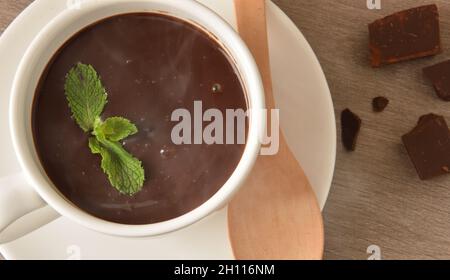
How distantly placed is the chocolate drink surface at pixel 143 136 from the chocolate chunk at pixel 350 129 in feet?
1.05

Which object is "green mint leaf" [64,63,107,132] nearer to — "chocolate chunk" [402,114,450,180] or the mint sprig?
the mint sprig

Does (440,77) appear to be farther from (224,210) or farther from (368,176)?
(224,210)

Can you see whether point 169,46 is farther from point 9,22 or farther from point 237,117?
point 9,22

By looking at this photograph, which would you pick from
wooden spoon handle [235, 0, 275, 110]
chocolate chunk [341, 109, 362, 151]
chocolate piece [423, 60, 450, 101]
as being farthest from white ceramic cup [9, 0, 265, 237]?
chocolate piece [423, 60, 450, 101]

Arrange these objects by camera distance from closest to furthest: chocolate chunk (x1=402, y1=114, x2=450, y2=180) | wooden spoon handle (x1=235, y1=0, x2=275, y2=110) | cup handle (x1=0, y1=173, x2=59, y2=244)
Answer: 1. cup handle (x1=0, y1=173, x2=59, y2=244)
2. wooden spoon handle (x1=235, y1=0, x2=275, y2=110)
3. chocolate chunk (x1=402, y1=114, x2=450, y2=180)

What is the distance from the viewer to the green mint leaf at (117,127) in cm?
83

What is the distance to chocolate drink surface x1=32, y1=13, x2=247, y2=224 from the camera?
845 millimetres

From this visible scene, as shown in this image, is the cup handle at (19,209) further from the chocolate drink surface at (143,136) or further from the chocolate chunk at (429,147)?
the chocolate chunk at (429,147)

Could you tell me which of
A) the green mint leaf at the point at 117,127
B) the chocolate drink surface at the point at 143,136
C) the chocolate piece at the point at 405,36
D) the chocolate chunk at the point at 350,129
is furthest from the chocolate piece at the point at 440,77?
the green mint leaf at the point at 117,127

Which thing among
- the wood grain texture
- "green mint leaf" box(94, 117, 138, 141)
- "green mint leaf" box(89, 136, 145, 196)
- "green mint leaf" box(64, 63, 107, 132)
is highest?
"green mint leaf" box(64, 63, 107, 132)

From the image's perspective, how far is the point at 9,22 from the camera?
1.08 meters

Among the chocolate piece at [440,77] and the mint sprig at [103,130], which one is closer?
the mint sprig at [103,130]

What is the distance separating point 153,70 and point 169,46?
42 millimetres
